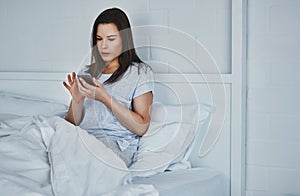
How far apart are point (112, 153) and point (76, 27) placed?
3.19 ft

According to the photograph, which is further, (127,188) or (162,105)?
(162,105)

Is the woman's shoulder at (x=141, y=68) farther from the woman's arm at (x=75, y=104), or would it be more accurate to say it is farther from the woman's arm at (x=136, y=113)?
the woman's arm at (x=75, y=104)

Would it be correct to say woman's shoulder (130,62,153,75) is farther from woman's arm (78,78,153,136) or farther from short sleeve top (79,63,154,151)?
woman's arm (78,78,153,136)

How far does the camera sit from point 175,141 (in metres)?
1.95

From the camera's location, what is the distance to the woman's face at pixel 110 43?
2.07m

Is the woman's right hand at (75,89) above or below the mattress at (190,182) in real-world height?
above

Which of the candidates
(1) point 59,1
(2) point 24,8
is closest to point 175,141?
(1) point 59,1

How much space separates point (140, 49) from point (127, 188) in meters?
0.96

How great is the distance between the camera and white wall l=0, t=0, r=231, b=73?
2145 millimetres

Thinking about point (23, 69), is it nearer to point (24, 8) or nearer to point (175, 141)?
point (24, 8)

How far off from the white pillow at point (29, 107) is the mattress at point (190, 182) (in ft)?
2.18

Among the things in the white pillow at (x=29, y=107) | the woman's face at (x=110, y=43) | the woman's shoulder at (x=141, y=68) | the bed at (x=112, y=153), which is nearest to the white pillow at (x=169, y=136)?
the bed at (x=112, y=153)

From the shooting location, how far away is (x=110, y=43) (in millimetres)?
2068

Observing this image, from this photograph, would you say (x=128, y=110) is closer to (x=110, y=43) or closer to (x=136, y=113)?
(x=136, y=113)
